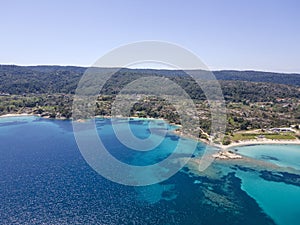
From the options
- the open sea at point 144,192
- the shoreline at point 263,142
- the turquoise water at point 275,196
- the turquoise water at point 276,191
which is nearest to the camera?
the open sea at point 144,192

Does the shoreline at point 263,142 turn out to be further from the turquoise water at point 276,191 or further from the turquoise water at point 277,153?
the turquoise water at point 276,191

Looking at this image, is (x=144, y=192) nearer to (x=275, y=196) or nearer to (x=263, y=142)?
(x=275, y=196)

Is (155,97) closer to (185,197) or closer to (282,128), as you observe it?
(282,128)

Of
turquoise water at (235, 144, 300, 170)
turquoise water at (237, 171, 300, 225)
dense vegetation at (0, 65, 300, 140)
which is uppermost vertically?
dense vegetation at (0, 65, 300, 140)

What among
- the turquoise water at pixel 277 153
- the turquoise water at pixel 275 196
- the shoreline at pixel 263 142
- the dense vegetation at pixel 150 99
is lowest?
the turquoise water at pixel 275 196

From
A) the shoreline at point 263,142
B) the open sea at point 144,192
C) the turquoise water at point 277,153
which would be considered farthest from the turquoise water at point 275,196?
the shoreline at point 263,142

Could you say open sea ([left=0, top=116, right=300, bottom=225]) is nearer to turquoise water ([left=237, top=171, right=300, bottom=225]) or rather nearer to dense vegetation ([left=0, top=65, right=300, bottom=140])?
turquoise water ([left=237, top=171, right=300, bottom=225])

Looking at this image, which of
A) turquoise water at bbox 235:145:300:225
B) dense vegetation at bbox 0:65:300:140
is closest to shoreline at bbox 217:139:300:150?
turquoise water at bbox 235:145:300:225

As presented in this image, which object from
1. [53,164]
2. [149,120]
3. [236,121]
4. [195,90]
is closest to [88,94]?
[149,120]
